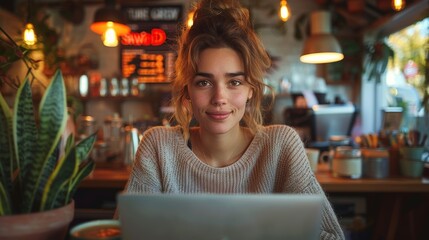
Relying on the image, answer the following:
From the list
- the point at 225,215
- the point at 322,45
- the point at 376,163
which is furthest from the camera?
the point at 322,45

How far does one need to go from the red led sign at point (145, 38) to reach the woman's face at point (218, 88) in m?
3.02

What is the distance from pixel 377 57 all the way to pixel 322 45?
1.80 m

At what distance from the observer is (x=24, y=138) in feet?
2.32

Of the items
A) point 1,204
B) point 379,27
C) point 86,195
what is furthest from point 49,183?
point 379,27

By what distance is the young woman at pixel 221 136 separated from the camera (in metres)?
1.30

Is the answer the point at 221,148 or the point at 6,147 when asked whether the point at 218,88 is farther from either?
the point at 6,147

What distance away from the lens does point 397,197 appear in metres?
2.45

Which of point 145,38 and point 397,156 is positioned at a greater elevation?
point 145,38

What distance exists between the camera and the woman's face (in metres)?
1.29

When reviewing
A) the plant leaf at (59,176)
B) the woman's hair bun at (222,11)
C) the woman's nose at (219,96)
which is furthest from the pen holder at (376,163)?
the plant leaf at (59,176)

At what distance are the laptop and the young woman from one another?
73cm

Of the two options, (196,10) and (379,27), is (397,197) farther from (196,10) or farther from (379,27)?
(379,27)

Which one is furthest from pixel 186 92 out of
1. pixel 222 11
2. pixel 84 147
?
pixel 84 147

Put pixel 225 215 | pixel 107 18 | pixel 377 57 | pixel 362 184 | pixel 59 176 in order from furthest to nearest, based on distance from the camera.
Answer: pixel 377 57 → pixel 107 18 → pixel 362 184 → pixel 59 176 → pixel 225 215
